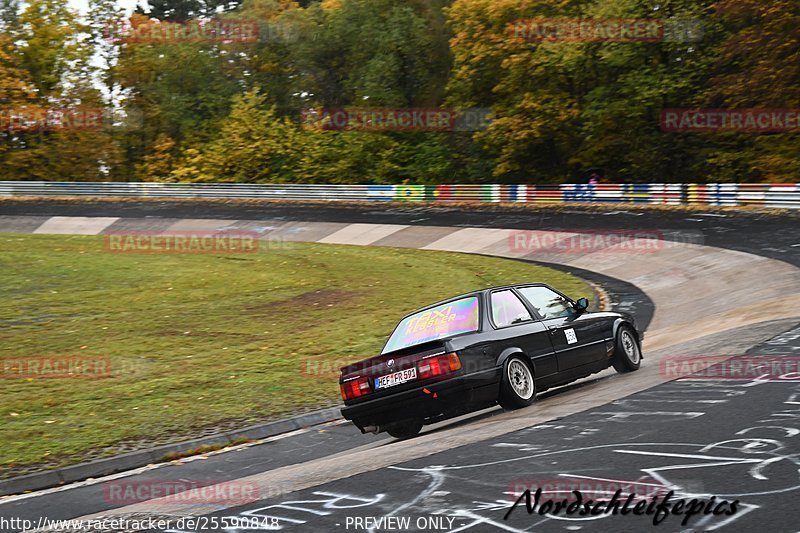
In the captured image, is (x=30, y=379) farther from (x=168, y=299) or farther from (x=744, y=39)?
(x=744, y=39)

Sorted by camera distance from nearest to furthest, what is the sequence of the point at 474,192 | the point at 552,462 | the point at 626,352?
the point at 552,462 < the point at 626,352 < the point at 474,192

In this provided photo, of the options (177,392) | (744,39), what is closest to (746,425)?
(177,392)

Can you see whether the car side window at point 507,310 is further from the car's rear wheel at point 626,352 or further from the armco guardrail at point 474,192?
the armco guardrail at point 474,192

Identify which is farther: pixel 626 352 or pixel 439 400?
pixel 626 352

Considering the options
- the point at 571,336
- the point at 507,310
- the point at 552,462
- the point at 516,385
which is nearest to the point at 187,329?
the point at 507,310

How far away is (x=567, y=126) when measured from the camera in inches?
1975

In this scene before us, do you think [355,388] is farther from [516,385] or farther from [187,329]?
[187,329]

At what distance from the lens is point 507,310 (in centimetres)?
1028

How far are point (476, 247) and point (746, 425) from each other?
24.4 m

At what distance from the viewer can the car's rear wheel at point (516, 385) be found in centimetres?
962

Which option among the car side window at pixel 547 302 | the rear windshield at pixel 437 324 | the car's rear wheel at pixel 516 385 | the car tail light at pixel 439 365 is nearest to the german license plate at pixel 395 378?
the car tail light at pixel 439 365

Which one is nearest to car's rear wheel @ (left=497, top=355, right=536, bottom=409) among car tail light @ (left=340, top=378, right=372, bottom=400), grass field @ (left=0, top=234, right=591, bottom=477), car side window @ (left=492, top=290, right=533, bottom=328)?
car side window @ (left=492, top=290, right=533, bottom=328)

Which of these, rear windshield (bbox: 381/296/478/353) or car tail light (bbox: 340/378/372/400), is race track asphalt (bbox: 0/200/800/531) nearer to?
car tail light (bbox: 340/378/372/400)

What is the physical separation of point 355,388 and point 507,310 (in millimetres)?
1953
